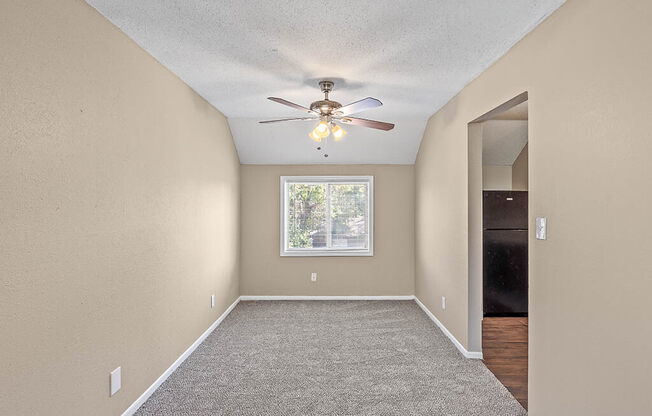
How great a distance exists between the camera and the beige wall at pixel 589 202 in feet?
5.04

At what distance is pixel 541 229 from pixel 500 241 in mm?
2709

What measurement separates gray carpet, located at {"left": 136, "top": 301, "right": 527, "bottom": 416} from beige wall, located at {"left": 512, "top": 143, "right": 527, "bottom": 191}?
7.64 feet

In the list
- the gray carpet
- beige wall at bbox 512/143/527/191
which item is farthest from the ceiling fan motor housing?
beige wall at bbox 512/143/527/191

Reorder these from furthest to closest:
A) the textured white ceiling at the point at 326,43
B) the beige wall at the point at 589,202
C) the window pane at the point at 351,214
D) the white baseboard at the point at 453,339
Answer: the window pane at the point at 351,214
the white baseboard at the point at 453,339
the textured white ceiling at the point at 326,43
the beige wall at the point at 589,202

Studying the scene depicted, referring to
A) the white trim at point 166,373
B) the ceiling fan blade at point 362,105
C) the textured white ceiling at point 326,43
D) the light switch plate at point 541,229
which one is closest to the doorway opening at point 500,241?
the textured white ceiling at point 326,43

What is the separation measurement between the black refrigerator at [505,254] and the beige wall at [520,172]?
564 millimetres

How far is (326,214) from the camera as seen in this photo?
5695 millimetres

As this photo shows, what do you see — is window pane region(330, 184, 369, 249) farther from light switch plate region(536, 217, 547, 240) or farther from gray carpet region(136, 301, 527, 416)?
light switch plate region(536, 217, 547, 240)

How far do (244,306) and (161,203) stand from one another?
2.64 meters

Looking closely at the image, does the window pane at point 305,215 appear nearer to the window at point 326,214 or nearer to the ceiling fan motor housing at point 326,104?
the window at point 326,214

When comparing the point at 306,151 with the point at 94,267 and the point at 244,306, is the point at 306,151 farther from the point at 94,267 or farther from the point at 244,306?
the point at 94,267

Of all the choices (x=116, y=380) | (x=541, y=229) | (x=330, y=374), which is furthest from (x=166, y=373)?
(x=541, y=229)

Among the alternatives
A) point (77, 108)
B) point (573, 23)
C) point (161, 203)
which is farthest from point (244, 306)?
point (573, 23)

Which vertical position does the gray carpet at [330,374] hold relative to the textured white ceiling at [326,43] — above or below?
below
